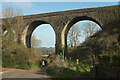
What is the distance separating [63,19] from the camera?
25.0m

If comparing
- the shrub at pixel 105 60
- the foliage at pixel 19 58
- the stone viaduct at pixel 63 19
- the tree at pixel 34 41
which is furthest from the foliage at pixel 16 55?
the tree at pixel 34 41

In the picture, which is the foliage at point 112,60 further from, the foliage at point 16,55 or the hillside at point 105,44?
the foliage at point 16,55

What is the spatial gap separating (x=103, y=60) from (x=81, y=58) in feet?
35.1

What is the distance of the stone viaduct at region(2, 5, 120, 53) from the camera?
2277 cm

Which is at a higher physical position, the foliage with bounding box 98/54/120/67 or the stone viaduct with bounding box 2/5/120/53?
the stone viaduct with bounding box 2/5/120/53

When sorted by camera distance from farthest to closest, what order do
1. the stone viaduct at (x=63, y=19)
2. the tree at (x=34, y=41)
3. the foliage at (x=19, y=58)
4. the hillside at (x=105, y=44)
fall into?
1. the tree at (x=34, y=41)
2. the stone viaduct at (x=63, y=19)
3. the foliage at (x=19, y=58)
4. the hillside at (x=105, y=44)

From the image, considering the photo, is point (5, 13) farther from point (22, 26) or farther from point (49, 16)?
point (49, 16)

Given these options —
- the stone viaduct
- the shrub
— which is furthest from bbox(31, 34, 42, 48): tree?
the shrub

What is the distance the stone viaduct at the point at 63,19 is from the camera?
22.8 m

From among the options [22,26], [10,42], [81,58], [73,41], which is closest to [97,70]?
[81,58]

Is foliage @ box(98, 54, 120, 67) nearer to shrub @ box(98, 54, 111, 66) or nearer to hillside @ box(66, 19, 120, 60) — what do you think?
shrub @ box(98, 54, 111, 66)

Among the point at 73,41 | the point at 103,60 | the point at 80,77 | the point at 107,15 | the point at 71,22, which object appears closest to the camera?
the point at 103,60

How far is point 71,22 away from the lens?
25.1 metres

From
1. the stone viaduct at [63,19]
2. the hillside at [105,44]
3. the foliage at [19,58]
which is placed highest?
the stone viaduct at [63,19]
